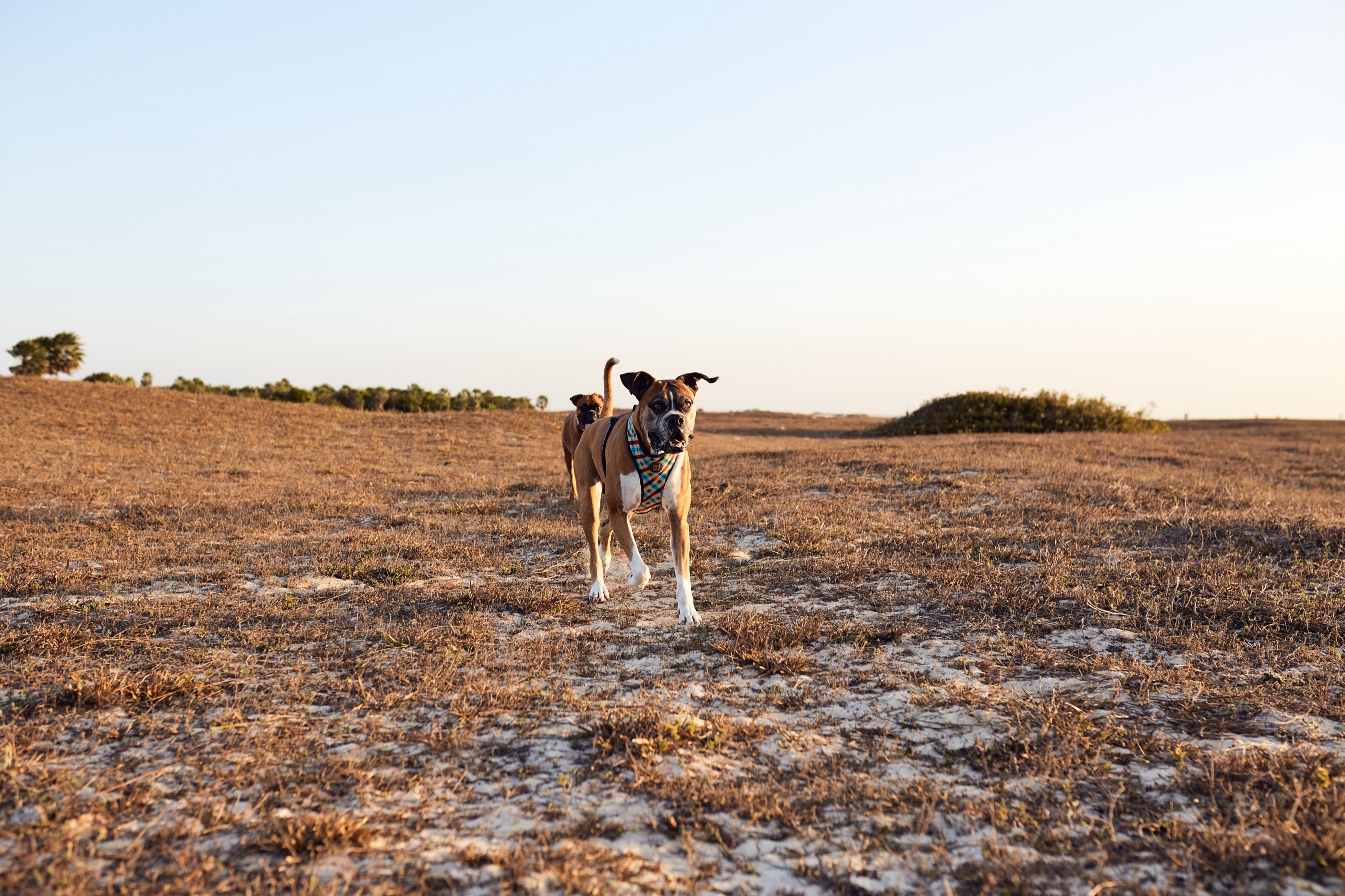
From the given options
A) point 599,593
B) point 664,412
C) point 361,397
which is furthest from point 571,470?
point 361,397

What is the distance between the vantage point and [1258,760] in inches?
140

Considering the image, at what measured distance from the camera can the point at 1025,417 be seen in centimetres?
3216

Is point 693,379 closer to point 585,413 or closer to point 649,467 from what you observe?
point 649,467

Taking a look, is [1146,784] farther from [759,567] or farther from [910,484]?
[910,484]

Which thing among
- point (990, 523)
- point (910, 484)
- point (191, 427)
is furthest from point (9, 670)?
point (191, 427)

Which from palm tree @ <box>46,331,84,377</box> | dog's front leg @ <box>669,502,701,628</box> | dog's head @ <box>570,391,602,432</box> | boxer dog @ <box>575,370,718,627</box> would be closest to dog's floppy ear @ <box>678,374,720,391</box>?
boxer dog @ <box>575,370,718,627</box>

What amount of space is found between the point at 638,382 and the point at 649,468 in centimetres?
70

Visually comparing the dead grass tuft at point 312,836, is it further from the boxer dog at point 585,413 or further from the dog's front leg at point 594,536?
the boxer dog at point 585,413

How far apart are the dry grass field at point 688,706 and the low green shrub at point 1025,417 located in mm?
21675

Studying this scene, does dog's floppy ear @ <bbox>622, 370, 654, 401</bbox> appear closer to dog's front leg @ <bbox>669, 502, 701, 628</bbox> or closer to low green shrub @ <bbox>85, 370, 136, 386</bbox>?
dog's front leg @ <bbox>669, 502, 701, 628</bbox>

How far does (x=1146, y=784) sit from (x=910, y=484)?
9677mm

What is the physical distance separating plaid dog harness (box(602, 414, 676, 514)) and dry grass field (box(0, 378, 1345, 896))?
39.3 inches

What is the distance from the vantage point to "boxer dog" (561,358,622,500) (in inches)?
311

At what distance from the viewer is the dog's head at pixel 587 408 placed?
9492mm
